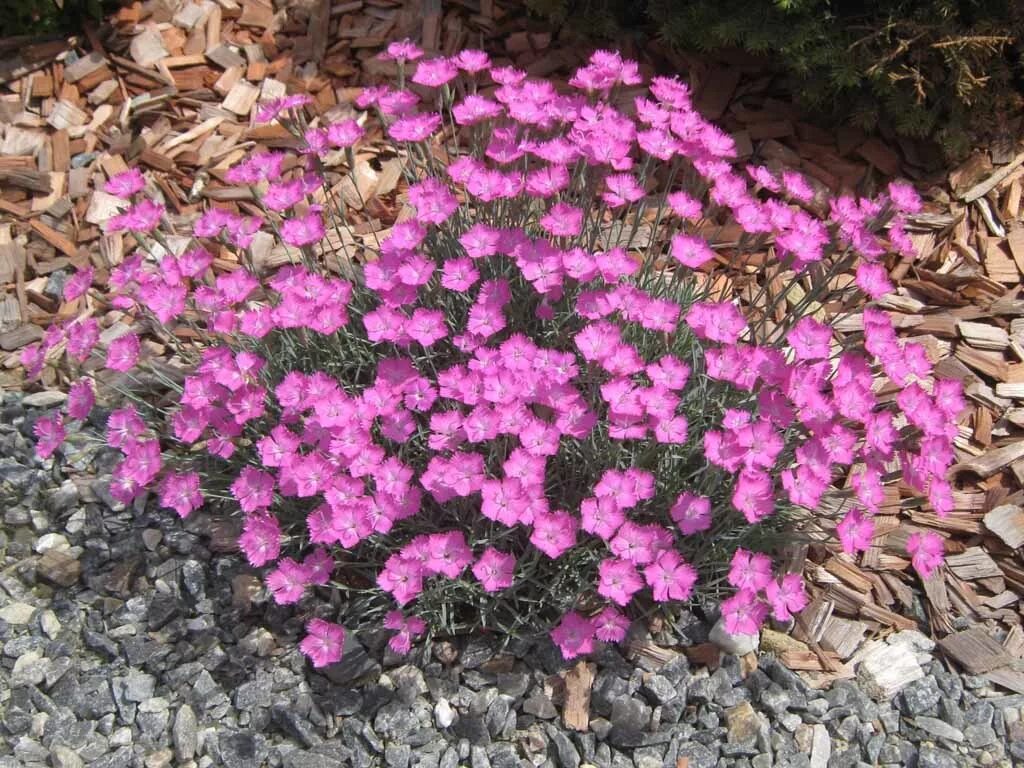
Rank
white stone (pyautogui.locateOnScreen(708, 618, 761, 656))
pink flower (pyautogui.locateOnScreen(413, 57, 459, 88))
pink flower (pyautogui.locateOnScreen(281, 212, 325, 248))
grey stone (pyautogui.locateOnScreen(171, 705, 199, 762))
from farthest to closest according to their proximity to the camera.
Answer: pink flower (pyautogui.locateOnScreen(413, 57, 459, 88)) → pink flower (pyautogui.locateOnScreen(281, 212, 325, 248)) → white stone (pyautogui.locateOnScreen(708, 618, 761, 656)) → grey stone (pyautogui.locateOnScreen(171, 705, 199, 762))

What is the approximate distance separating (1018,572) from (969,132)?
1.63 metres

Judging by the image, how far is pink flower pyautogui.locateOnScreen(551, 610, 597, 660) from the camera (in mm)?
2580

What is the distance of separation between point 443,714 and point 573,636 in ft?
1.40

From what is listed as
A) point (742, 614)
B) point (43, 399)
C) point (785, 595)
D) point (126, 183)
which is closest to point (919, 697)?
point (785, 595)

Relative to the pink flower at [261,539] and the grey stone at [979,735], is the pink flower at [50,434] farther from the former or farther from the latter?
the grey stone at [979,735]

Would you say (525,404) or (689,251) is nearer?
(525,404)

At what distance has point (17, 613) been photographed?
3.01 metres

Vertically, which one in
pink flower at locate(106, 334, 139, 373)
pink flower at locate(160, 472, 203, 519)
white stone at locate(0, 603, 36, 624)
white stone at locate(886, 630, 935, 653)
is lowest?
white stone at locate(0, 603, 36, 624)

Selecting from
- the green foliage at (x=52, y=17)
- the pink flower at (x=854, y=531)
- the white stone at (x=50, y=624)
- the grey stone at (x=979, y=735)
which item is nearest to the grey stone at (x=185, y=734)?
the white stone at (x=50, y=624)

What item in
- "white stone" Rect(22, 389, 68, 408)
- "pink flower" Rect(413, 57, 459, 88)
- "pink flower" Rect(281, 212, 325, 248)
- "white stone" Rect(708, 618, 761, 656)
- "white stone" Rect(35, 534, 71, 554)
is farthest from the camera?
"white stone" Rect(22, 389, 68, 408)

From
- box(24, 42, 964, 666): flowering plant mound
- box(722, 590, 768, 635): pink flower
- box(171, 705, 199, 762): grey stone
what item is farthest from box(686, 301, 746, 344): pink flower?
box(171, 705, 199, 762): grey stone

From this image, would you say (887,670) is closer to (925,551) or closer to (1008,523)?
(925,551)

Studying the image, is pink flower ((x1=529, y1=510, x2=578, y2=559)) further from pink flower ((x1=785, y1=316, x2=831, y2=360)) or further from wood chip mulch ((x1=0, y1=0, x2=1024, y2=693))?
pink flower ((x1=785, y1=316, x2=831, y2=360))

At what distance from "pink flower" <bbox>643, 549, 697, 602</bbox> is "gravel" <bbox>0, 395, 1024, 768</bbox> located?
15.4 inches
